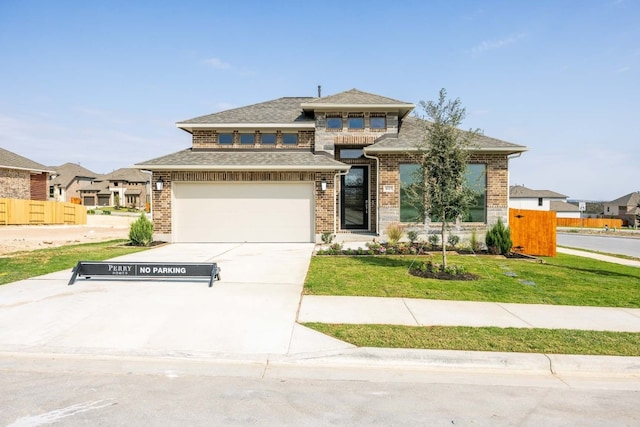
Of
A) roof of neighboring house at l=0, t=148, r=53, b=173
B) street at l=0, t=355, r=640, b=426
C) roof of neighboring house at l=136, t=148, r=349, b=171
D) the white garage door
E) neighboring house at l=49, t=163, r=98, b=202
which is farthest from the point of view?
neighboring house at l=49, t=163, r=98, b=202

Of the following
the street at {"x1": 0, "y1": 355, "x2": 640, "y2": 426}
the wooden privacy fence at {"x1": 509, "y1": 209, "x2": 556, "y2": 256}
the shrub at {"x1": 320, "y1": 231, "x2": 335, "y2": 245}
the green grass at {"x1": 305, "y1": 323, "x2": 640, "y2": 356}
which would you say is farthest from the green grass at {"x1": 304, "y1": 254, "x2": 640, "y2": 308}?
the street at {"x1": 0, "y1": 355, "x2": 640, "y2": 426}

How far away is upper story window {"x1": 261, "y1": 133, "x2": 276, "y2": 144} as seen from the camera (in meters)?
17.3

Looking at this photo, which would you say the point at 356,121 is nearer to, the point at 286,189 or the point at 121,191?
the point at 286,189

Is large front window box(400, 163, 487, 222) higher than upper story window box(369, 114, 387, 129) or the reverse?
the reverse

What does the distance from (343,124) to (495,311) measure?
12199mm

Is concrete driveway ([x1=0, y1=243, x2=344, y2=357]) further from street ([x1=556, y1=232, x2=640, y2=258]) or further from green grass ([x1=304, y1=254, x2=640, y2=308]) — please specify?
street ([x1=556, y1=232, x2=640, y2=258])

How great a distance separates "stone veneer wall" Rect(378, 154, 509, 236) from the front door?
5.14 ft

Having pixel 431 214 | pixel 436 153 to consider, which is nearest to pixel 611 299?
pixel 431 214

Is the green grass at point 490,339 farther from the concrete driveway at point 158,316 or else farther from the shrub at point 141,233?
the shrub at point 141,233

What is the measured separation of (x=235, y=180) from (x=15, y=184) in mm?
27618

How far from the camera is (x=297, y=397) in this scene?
12.0 ft

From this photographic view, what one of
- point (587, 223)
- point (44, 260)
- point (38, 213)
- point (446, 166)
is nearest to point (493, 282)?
point (446, 166)

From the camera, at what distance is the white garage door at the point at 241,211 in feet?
50.0

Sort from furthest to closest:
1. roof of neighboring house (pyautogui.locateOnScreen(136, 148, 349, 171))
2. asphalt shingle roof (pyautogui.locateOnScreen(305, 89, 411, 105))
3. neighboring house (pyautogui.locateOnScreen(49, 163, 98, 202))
A: neighboring house (pyautogui.locateOnScreen(49, 163, 98, 202)) < asphalt shingle roof (pyautogui.locateOnScreen(305, 89, 411, 105)) < roof of neighboring house (pyautogui.locateOnScreen(136, 148, 349, 171))
